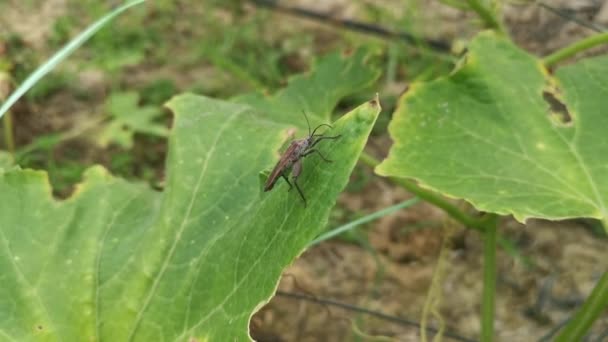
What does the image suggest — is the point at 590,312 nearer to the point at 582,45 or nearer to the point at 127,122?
the point at 582,45

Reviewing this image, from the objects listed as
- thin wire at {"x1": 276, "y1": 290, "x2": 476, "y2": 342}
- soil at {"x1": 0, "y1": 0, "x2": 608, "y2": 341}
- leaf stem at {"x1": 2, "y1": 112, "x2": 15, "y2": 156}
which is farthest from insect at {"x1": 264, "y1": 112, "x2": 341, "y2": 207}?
leaf stem at {"x1": 2, "y1": 112, "x2": 15, "y2": 156}

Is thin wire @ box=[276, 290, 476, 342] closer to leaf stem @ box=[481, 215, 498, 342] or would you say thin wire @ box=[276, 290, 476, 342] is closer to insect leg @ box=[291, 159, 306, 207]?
leaf stem @ box=[481, 215, 498, 342]

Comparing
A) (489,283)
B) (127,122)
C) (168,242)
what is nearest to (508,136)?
(489,283)

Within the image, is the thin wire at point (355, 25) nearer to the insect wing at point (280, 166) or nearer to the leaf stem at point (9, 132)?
the leaf stem at point (9, 132)

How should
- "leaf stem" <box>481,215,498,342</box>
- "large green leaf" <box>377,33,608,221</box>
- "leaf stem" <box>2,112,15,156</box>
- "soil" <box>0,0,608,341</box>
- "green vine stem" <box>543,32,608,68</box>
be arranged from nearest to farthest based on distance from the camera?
"large green leaf" <box>377,33,608,221</box> → "leaf stem" <box>481,215,498,342</box> → "green vine stem" <box>543,32,608,68</box> → "soil" <box>0,0,608,341</box> → "leaf stem" <box>2,112,15,156</box>

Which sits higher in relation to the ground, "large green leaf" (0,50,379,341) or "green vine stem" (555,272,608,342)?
"large green leaf" (0,50,379,341)

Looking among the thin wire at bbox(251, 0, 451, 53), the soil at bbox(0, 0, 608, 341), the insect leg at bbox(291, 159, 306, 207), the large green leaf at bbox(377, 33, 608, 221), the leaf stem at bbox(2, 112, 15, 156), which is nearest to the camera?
the insect leg at bbox(291, 159, 306, 207)
